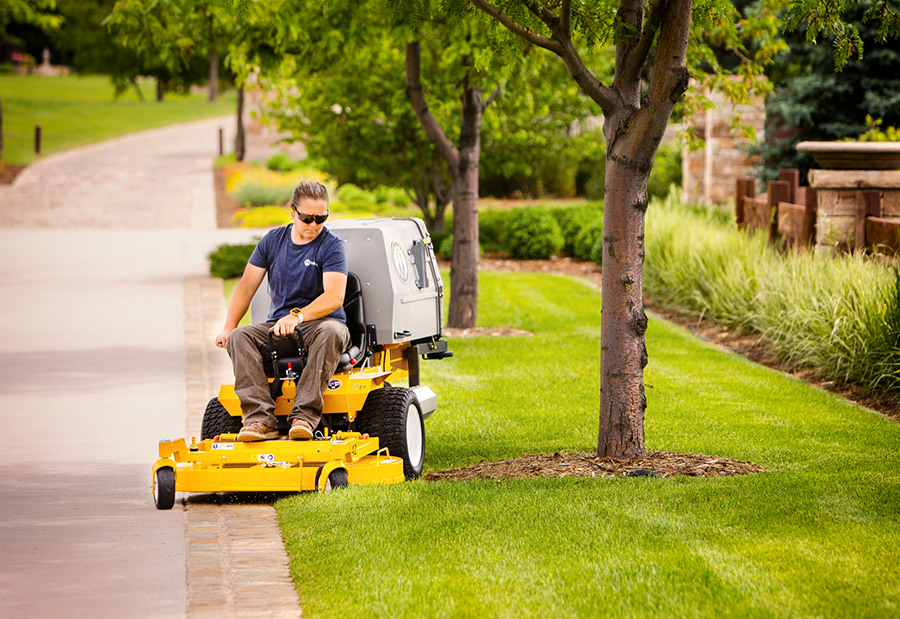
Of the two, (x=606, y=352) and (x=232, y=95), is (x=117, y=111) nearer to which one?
(x=232, y=95)

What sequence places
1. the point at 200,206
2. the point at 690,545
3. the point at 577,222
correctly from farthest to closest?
the point at 200,206, the point at 577,222, the point at 690,545

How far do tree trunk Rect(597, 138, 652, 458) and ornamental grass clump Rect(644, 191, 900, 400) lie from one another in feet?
9.56

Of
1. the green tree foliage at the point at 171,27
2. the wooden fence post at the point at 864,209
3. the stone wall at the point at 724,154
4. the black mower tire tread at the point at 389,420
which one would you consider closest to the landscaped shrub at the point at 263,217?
the stone wall at the point at 724,154

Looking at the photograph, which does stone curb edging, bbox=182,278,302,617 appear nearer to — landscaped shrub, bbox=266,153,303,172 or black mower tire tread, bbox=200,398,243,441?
black mower tire tread, bbox=200,398,243,441

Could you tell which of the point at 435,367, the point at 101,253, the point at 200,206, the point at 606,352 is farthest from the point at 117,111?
the point at 606,352

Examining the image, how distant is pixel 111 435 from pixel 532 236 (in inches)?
514

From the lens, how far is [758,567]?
4734 mm

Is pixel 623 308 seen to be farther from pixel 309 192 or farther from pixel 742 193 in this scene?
pixel 742 193

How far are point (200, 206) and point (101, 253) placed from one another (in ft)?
30.9

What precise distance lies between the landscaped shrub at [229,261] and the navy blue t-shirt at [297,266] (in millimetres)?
10248

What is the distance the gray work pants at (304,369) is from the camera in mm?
6227

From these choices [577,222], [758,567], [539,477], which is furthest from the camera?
[577,222]

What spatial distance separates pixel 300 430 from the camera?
6.12 m

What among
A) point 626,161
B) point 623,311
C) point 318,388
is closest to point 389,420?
point 318,388
